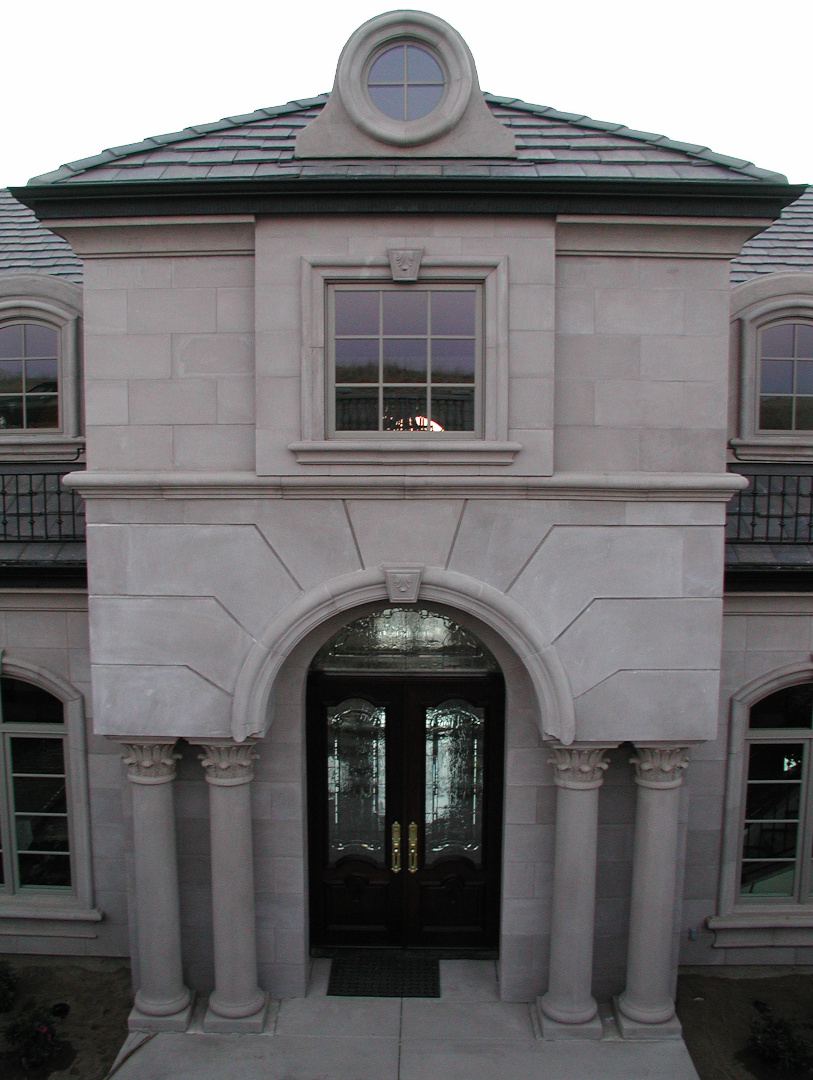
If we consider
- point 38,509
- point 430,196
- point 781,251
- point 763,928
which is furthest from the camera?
point 781,251

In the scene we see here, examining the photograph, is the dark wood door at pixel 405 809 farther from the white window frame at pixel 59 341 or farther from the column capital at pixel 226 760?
the white window frame at pixel 59 341

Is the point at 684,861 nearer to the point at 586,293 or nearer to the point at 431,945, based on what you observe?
the point at 431,945

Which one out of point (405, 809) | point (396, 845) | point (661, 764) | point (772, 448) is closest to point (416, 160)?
point (772, 448)

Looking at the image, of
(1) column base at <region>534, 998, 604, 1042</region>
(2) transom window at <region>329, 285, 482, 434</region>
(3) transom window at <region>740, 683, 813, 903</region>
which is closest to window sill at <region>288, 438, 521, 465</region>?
(2) transom window at <region>329, 285, 482, 434</region>

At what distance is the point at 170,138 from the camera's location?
846cm

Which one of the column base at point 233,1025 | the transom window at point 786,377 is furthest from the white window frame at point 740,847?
the column base at point 233,1025

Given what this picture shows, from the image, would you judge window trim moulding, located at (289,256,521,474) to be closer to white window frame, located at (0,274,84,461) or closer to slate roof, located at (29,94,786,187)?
slate roof, located at (29,94,786,187)

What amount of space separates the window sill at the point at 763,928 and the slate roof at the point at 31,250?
12.2 m

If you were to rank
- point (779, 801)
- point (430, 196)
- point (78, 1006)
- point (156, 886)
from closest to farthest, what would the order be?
point (430, 196) → point (156, 886) → point (78, 1006) → point (779, 801)

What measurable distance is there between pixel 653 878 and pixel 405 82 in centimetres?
874

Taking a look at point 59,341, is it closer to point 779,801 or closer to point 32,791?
point 32,791

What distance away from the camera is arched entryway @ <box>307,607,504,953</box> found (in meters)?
9.40

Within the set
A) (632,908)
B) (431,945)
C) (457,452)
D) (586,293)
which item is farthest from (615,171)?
(431,945)

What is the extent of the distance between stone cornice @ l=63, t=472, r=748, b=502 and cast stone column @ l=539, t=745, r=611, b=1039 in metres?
2.73
